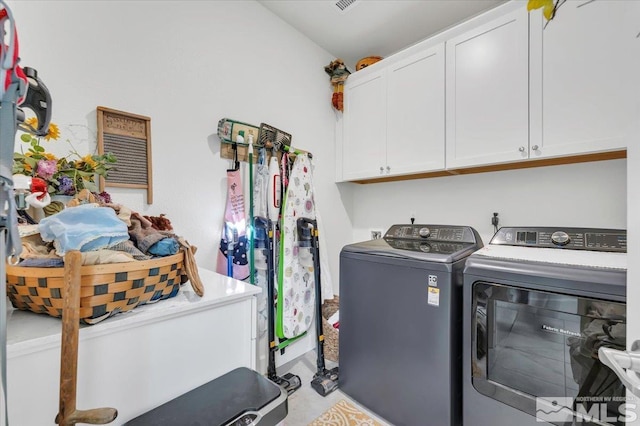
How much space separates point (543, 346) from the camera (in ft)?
3.69

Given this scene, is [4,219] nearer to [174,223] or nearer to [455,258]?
[174,223]

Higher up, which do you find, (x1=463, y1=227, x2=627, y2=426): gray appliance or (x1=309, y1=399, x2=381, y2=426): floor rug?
(x1=463, y1=227, x2=627, y2=426): gray appliance

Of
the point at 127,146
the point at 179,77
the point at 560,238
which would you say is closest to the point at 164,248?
the point at 127,146

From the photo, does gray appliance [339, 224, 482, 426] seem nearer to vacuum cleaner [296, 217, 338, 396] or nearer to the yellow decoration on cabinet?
vacuum cleaner [296, 217, 338, 396]

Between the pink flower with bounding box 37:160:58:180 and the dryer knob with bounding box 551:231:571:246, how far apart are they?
7.66ft

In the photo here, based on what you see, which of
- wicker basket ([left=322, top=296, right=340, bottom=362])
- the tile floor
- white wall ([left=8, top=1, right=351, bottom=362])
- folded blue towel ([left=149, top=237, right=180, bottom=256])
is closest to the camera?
folded blue towel ([left=149, top=237, right=180, bottom=256])

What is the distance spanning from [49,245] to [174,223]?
82 centimetres

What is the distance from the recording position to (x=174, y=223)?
155cm

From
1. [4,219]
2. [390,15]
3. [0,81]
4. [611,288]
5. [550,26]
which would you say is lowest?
[611,288]

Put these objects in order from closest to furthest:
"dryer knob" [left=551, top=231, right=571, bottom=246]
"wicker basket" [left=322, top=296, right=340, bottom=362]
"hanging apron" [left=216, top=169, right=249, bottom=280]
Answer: "dryer knob" [left=551, top=231, right=571, bottom=246] → "hanging apron" [left=216, top=169, right=249, bottom=280] → "wicker basket" [left=322, top=296, right=340, bottom=362]

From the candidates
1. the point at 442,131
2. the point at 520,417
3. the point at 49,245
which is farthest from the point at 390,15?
the point at 520,417

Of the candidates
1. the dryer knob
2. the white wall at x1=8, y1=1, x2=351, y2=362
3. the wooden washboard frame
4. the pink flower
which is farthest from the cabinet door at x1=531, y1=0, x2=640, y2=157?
the pink flower

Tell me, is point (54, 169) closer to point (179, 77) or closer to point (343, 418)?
point (179, 77)

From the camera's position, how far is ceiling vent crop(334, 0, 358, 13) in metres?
1.90
